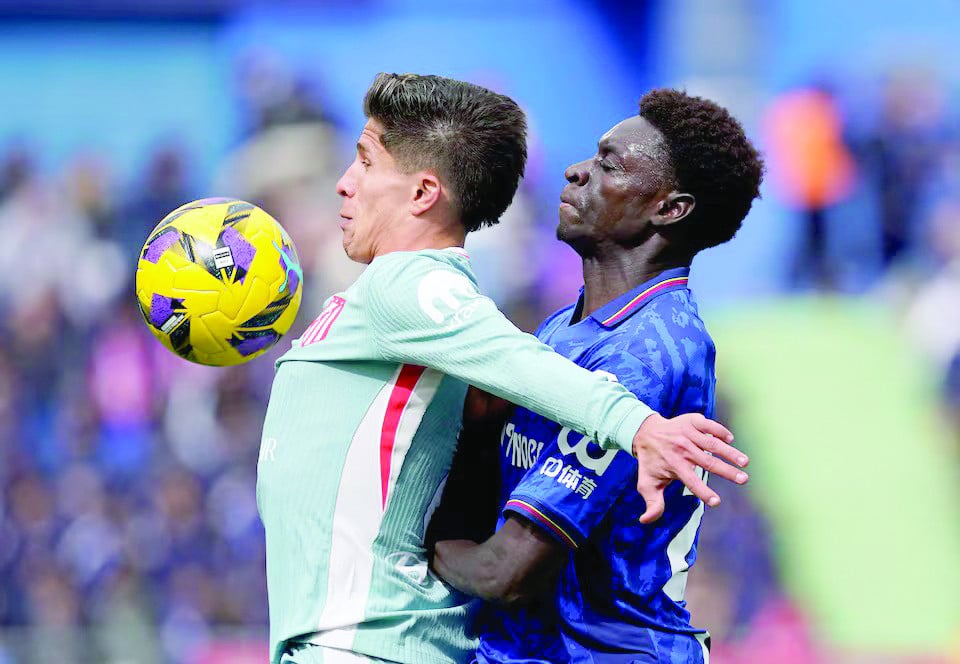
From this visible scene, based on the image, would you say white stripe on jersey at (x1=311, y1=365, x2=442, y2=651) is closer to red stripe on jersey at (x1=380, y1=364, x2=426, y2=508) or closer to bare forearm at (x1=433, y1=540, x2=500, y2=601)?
red stripe on jersey at (x1=380, y1=364, x2=426, y2=508)

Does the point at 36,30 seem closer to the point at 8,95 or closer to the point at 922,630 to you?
the point at 8,95

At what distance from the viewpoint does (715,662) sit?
8617 millimetres

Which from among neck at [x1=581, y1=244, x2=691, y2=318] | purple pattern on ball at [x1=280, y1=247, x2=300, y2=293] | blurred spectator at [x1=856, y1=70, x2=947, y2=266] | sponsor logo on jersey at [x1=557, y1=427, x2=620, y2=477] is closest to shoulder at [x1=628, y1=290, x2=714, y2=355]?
neck at [x1=581, y1=244, x2=691, y2=318]

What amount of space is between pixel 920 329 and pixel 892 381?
51 cm

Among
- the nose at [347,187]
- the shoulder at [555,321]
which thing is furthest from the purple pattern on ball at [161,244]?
the shoulder at [555,321]

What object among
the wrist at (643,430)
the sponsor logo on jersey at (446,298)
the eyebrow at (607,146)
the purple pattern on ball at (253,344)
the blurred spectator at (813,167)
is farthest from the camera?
the blurred spectator at (813,167)

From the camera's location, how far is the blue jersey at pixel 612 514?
3162 mm

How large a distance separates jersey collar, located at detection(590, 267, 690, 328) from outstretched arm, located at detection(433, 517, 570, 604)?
1.87 ft

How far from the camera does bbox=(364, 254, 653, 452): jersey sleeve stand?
9.45 feet

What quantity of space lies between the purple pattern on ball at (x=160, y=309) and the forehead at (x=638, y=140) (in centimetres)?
122

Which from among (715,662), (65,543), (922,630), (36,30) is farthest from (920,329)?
(36,30)

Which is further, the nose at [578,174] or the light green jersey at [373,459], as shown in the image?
the nose at [578,174]

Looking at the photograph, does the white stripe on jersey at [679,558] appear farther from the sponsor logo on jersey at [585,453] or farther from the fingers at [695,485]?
the fingers at [695,485]

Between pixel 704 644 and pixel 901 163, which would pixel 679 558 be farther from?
pixel 901 163
